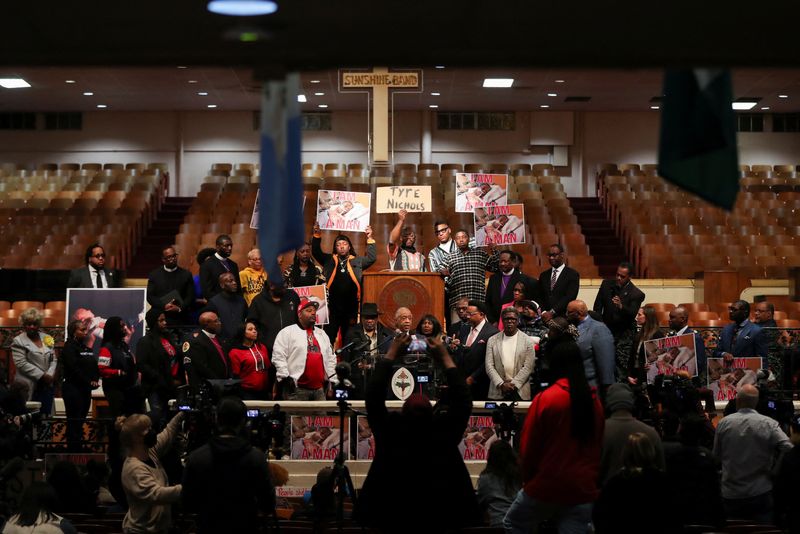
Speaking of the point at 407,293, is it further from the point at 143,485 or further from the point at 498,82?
the point at 498,82

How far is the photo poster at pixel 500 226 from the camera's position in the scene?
41.3 ft

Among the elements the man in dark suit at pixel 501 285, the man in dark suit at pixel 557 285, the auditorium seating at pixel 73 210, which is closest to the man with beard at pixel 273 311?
the man in dark suit at pixel 501 285

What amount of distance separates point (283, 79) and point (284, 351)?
6.30 meters

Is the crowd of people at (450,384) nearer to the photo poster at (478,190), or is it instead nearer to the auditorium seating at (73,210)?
the photo poster at (478,190)

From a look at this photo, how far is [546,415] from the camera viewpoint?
17.9 ft

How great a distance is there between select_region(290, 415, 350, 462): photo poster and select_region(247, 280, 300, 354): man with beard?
1308mm

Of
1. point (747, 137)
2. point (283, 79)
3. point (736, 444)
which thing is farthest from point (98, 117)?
point (283, 79)

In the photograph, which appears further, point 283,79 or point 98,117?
point 98,117

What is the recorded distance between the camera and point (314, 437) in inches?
367

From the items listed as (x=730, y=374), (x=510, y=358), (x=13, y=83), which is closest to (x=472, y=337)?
(x=510, y=358)

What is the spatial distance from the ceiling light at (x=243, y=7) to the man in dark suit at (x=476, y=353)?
6.44m

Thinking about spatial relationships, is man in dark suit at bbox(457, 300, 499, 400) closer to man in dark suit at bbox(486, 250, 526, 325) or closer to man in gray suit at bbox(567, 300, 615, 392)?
man in dark suit at bbox(486, 250, 526, 325)

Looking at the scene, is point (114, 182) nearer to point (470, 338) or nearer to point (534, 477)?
point (470, 338)

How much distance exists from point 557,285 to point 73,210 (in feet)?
33.6
